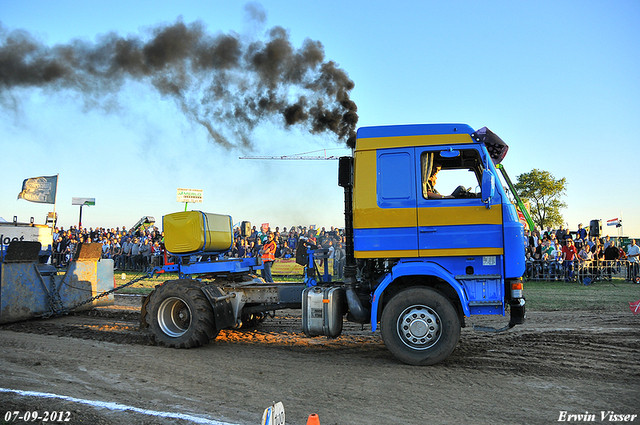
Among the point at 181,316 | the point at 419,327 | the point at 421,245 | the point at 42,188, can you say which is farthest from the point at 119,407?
the point at 42,188

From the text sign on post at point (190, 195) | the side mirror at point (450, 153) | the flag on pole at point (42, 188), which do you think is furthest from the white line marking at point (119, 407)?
the flag on pole at point (42, 188)

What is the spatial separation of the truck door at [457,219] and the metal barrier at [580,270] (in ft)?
45.3

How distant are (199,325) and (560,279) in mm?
16820

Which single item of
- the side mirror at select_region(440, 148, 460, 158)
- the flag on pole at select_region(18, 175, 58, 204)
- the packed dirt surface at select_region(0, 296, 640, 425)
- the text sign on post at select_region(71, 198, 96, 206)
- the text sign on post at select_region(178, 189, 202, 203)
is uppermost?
the text sign on post at select_region(71, 198, 96, 206)

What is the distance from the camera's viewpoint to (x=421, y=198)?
6262 mm

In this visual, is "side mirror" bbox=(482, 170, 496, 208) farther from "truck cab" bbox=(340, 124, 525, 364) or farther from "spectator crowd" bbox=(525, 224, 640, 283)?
"spectator crowd" bbox=(525, 224, 640, 283)

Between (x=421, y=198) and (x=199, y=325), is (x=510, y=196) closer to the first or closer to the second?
(x=421, y=198)

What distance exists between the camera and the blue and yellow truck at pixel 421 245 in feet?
19.8

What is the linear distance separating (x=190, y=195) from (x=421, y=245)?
15043 millimetres

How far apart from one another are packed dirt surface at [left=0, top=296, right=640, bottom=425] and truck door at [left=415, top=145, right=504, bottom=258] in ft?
4.90

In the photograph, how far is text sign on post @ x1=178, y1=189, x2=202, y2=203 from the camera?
62.7 ft

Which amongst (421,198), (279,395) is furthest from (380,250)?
(279,395)

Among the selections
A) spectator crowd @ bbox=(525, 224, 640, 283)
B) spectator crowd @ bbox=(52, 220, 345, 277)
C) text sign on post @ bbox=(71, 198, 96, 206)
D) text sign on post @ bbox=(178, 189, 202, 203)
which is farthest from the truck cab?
text sign on post @ bbox=(71, 198, 96, 206)

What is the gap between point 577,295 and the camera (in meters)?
13.8
